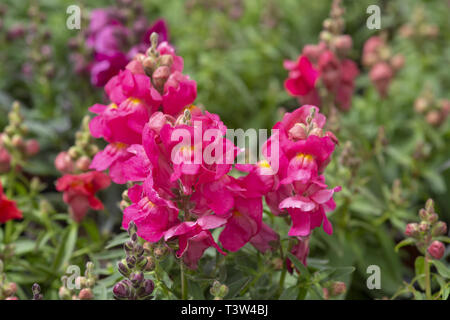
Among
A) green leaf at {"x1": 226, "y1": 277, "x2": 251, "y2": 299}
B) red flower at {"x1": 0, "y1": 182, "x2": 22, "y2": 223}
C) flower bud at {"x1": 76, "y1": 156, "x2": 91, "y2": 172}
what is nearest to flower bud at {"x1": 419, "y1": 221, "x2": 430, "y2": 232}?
green leaf at {"x1": 226, "y1": 277, "x2": 251, "y2": 299}

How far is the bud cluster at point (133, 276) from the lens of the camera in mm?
991

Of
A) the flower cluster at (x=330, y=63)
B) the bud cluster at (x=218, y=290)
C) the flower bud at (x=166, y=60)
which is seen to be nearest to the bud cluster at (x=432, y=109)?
the flower cluster at (x=330, y=63)

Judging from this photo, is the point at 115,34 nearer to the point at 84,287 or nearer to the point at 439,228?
the point at 84,287

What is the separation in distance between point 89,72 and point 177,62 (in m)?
A: 1.09

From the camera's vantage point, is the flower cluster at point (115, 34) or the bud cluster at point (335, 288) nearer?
the bud cluster at point (335, 288)

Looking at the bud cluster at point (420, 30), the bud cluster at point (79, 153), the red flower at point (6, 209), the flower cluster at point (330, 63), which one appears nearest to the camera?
the red flower at point (6, 209)

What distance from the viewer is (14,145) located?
1599mm

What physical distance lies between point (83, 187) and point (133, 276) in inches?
18.2

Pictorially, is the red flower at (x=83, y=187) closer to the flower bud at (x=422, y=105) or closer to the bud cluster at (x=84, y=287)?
the bud cluster at (x=84, y=287)

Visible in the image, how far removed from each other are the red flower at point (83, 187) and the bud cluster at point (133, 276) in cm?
40

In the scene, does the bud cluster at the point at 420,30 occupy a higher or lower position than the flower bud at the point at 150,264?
higher

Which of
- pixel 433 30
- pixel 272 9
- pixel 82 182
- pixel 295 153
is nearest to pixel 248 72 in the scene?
pixel 272 9

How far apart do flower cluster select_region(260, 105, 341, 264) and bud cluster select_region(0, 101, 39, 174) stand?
859 millimetres

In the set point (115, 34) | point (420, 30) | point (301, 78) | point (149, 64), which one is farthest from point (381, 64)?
point (149, 64)
